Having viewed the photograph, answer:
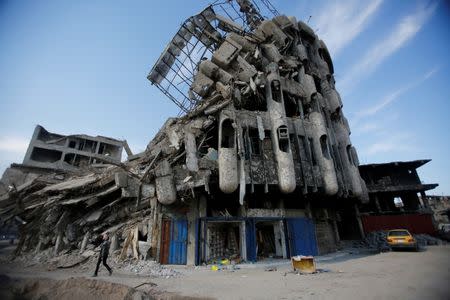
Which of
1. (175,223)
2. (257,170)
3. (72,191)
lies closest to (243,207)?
(257,170)

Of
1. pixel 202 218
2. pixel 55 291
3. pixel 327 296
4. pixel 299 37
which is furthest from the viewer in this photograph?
pixel 299 37

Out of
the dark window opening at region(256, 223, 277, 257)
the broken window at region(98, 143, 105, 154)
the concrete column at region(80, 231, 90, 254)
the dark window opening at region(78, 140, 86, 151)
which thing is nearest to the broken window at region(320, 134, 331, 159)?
the dark window opening at region(256, 223, 277, 257)

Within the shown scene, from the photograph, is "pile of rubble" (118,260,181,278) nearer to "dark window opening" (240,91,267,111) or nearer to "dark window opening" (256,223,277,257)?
"dark window opening" (256,223,277,257)

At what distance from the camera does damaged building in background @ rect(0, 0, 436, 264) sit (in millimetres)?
13914

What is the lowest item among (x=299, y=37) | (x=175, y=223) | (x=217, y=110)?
(x=175, y=223)

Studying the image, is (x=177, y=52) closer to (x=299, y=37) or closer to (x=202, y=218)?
(x=299, y=37)

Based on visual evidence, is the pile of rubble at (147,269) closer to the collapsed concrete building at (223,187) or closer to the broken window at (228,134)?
the collapsed concrete building at (223,187)

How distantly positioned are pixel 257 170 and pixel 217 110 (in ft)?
17.4

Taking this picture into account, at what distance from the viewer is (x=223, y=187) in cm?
1340

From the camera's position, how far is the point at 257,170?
14562 mm

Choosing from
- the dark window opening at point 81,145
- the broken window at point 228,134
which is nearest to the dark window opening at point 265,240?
the broken window at point 228,134

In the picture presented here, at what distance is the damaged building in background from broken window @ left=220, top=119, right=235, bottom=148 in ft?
0.27

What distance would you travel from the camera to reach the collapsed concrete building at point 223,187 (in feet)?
45.7

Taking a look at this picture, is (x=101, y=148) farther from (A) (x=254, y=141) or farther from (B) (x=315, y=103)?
(B) (x=315, y=103)
